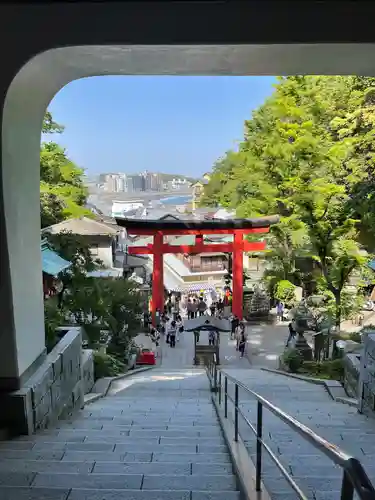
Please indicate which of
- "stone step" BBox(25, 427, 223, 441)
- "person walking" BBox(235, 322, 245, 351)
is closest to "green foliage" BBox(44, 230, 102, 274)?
"stone step" BBox(25, 427, 223, 441)

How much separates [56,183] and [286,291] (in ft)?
34.5

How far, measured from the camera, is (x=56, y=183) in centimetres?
1978

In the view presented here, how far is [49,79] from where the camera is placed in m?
4.25

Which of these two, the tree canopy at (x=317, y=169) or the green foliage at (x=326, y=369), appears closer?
the green foliage at (x=326, y=369)

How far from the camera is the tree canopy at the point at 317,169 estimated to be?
15836 millimetres

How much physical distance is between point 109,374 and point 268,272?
12403mm

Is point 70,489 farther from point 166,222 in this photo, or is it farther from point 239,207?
point 239,207

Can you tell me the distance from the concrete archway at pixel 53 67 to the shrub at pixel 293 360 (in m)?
9.51

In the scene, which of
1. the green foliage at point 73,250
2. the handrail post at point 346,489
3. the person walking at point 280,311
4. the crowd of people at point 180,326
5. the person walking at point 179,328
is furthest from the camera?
the person walking at point 280,311

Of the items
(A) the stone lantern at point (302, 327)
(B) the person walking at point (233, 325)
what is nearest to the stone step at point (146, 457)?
(A) the stone lantern at point (302, 327)

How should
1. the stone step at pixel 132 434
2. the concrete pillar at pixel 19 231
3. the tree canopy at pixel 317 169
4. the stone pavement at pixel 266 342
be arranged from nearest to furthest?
1. the concrete pillar at pixel 19 231
2. the stone step at pixel 132 434
3. the tree canopy at pixel 317 169
4. the stone pavement at pixel 266 342

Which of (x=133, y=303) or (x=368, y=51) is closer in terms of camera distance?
(x=368, y=51)

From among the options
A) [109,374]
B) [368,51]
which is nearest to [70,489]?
[368,51]

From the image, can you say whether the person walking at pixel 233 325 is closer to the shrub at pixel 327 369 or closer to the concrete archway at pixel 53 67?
→ the shrub at pixel 327 369
